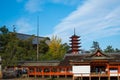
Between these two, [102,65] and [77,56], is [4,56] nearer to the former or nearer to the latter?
[77,56]

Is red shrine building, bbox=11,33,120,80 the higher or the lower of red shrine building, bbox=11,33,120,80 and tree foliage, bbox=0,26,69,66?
the lower

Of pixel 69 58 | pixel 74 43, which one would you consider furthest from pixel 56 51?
pixel 69 58

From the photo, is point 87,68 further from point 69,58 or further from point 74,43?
point 74,43

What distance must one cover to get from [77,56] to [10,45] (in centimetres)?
1693

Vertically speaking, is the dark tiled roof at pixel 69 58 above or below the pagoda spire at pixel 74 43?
below

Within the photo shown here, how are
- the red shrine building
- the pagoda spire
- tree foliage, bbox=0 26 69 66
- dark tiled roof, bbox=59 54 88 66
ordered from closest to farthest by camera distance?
the red shrine building
dark tiled roof, bbox=59 54 88 66
tree foliage, bbox=0 26 69 66
the pagoda spire

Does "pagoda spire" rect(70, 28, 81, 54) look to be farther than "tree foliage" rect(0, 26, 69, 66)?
Yes

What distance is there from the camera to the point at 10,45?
2485 inches

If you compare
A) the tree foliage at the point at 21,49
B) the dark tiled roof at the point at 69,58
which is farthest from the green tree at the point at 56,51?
the dark tiled roof at the point at 69,58

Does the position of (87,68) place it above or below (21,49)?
below

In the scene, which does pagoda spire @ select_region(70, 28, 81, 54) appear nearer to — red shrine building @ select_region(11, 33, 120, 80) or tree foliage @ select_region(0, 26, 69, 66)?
tree foliage @ select_region(0, 26, 69, 66)

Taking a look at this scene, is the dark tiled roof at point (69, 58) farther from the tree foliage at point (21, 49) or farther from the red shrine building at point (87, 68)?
the tree foliage at point (21, 49)

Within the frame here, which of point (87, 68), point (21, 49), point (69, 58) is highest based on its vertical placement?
point (21, 49)

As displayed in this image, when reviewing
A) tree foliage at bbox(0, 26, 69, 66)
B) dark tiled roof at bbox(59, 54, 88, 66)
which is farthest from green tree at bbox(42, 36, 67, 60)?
dark tiled roof at bbox(59, 54, 88, 66)
